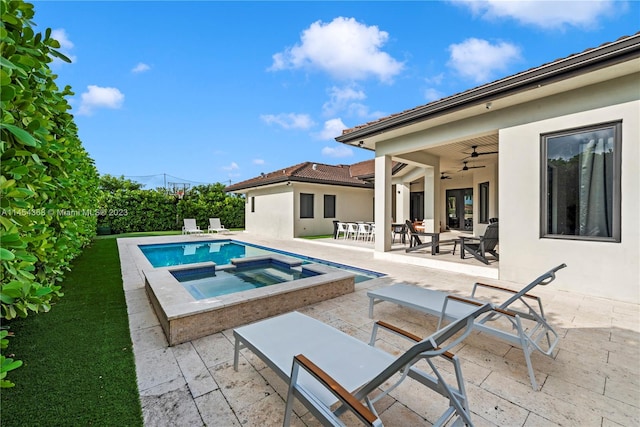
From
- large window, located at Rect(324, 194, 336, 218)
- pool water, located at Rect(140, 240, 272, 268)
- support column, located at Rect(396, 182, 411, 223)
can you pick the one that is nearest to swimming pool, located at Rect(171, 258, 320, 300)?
pool water, located at Rect(140, 240, 272, 268)

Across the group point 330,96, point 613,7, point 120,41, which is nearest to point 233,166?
point 330,96

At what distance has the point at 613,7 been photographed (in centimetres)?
625

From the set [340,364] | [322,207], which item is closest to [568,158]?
[340,364]

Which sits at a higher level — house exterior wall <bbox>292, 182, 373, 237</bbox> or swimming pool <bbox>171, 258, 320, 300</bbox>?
house exterior wall <bbox>292, 182, 373, 237</bbox>

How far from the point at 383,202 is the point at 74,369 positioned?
8.40 metres

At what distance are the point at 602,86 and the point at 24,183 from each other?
8662 millimetres

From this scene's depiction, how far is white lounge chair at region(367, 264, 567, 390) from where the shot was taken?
9.84 ft

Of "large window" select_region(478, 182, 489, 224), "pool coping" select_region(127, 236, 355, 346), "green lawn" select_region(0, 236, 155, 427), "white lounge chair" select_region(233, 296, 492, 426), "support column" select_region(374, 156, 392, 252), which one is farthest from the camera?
"large window" select_region(478, 182, 489, 224)

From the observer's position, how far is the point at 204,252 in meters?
12.6

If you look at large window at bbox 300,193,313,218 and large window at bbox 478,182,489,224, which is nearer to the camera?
large window at bbox 478,182,489,224

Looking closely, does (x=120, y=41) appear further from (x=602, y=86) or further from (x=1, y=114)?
(x=602, y=86)

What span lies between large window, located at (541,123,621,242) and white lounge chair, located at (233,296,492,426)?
14.0 feet

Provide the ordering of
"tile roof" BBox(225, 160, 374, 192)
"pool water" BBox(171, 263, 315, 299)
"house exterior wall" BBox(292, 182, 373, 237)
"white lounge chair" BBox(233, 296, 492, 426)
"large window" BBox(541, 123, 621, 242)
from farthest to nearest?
"house exterior wall" BBox(292, 182, 373, 237), "tile roof" BBox(225, 160, 374, 192), "pool water" BBox(171, 263, 315, 299), "large window" BBox(541, 123, 621, 242), "white lounge chair" BBox(233, 296, 492, 426)

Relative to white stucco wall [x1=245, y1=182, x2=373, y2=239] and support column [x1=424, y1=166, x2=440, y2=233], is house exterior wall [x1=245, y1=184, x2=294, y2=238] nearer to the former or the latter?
white stucco wall [x1=245, y1=182, x2=373, y2=239]
